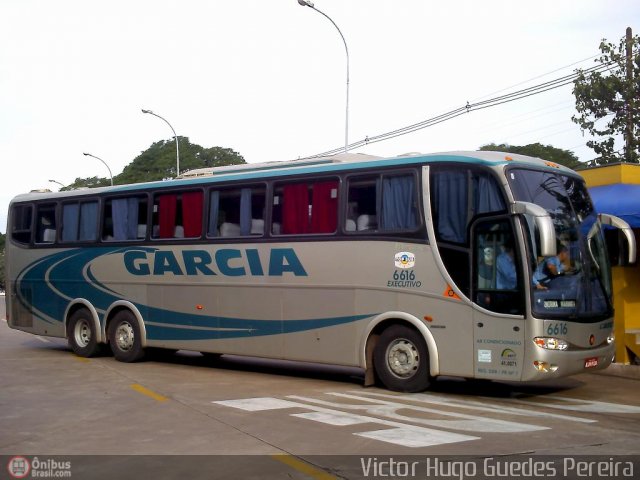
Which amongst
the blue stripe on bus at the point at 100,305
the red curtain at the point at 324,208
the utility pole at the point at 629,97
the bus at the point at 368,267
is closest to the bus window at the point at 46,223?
the blue stripe on bus at the point at 100,305

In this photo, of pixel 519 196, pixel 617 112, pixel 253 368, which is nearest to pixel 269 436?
pixel 519 196

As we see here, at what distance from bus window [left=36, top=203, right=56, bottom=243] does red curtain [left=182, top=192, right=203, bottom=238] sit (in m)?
4.45

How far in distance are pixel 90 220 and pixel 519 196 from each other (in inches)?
394

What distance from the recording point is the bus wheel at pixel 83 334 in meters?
17.3

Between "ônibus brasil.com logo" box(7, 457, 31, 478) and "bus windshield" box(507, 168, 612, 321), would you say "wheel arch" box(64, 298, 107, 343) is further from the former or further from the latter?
"bus windshield" box(507, 168, 612, 321)

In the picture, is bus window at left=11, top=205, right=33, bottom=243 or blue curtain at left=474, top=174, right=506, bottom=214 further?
bus window at left=11, top=205, right=33, bottom=243

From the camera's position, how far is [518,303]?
422 inches

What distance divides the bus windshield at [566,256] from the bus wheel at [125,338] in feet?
28.4

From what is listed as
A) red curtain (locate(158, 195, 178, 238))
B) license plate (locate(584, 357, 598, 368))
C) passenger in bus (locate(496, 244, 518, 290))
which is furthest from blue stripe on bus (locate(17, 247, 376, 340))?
license plate (locate(584, 357, 598, 368))

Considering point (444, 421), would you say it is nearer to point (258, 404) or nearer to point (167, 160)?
point (258, 404)

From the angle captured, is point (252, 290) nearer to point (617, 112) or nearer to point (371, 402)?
point (371, 402)

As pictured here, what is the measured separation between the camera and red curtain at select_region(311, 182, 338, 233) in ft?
42.3

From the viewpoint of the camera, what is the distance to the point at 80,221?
1759 cm

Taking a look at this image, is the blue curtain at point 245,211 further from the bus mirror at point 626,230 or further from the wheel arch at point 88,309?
the bus mirror at point 626,230
